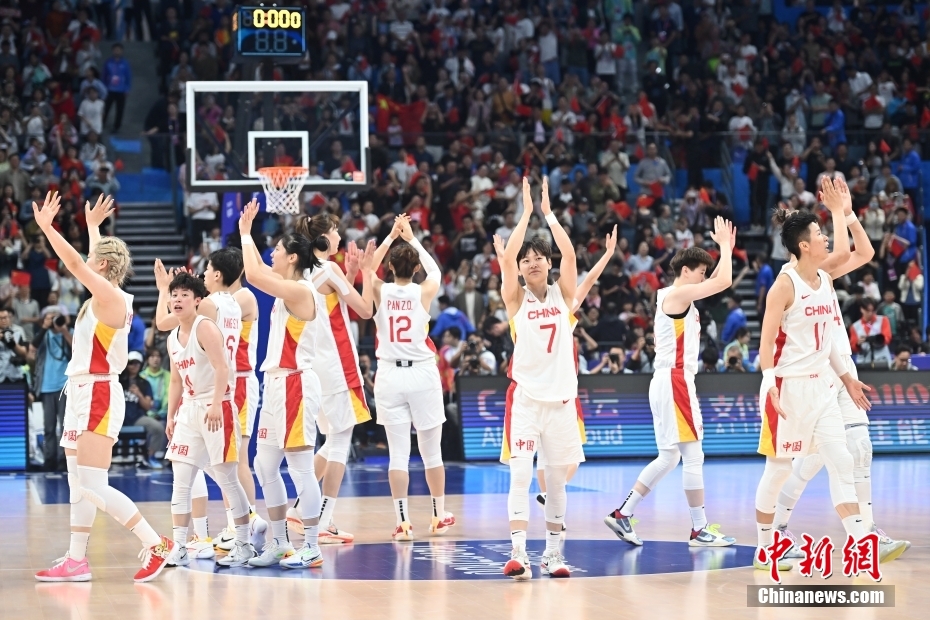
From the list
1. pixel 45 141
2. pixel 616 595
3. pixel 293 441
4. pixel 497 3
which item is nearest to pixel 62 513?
pixel 293 441

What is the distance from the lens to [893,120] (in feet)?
82.5

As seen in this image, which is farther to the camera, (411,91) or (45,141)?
(411,91)

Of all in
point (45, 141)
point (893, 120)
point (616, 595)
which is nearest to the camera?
point (616, 595)

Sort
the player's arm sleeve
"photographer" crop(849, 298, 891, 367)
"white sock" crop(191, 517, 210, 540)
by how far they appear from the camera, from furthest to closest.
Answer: "photographer" crop(849, 298, 891, 367)
the player's arm sleeve
"white sock" crop(191, 517, 210, 540)

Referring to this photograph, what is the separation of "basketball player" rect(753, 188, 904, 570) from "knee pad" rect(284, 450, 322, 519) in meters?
3.03

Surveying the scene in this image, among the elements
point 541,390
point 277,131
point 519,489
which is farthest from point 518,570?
point 277,131

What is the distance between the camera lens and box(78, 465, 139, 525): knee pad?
8.65 metres

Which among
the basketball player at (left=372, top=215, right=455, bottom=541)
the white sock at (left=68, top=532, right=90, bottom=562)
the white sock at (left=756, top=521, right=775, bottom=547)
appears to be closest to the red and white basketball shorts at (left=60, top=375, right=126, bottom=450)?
the white sock at (left=68, top=532, right=90, bottom=562)

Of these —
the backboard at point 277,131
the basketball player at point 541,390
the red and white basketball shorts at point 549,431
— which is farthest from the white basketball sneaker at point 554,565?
the backboard at point 277,131

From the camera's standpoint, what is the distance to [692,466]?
401 inches

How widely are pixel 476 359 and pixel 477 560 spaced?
8320 millimetres

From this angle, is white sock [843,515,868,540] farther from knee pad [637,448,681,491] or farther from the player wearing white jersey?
knee pad [637,448,681,491]

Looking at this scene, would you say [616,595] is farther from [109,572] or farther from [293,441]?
[109,572]

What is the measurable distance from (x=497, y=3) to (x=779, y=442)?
19.1 meters
